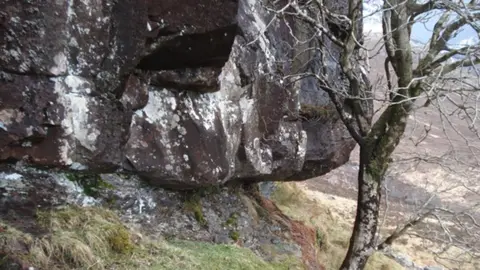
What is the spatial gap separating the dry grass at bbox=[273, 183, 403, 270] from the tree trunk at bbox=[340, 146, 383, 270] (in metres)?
1.94

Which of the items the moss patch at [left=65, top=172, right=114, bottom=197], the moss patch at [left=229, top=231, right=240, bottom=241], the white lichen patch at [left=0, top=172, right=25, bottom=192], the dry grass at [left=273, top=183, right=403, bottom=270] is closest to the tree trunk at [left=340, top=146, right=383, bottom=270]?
the moss patch at [left=229, top=231, right=240, bottom=241]

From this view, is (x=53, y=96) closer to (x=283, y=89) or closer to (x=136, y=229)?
(x=136, y=229)

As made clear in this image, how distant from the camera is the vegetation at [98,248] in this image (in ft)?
12.9

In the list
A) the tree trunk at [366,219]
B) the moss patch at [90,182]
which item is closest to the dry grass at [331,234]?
the tree trunk at [366,219]

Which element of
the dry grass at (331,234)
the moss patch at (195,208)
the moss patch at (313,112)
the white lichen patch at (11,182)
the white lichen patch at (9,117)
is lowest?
the dry grass at (331,234)

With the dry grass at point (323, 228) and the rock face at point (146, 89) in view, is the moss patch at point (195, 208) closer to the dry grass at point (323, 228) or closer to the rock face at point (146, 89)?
the rock face at point (146, 89)

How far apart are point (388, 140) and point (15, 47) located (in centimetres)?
460

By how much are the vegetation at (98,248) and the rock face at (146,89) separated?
0.54 meters

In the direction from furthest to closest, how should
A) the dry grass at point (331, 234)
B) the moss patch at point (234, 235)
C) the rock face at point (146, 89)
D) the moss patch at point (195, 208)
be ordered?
the dry grass at point (331, 234) < the moss patch at point (234, 235) < the moss patch at point (195, 208) < the rock face at point (146, 89)

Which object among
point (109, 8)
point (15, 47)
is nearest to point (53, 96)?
point (15, 47)

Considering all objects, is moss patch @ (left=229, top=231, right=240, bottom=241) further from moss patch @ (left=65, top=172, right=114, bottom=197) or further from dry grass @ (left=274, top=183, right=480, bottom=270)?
dry grass @ (left=274, top=183, right=480, bottom=270)

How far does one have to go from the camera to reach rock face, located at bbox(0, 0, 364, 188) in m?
4.34

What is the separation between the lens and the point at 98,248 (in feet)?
14.5

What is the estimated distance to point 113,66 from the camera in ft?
16.1
